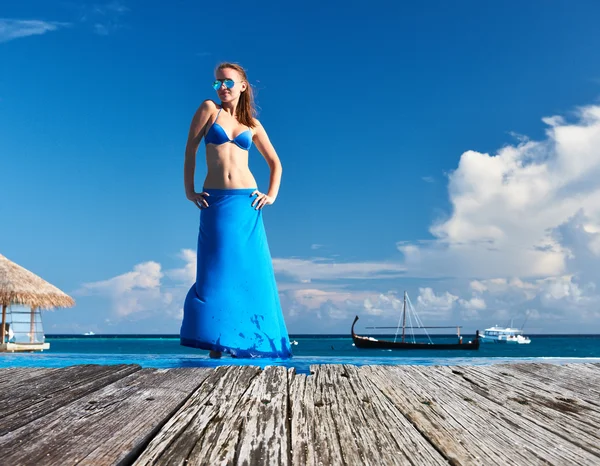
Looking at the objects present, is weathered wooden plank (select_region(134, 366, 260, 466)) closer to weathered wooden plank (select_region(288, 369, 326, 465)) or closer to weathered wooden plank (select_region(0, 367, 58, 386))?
weathered wooden plank (select_region(288, 369, 326, 465))

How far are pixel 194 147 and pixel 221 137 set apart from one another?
0.40 m

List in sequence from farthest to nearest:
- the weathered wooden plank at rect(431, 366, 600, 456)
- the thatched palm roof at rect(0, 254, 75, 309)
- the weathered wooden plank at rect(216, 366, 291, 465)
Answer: the thatched palm roof at rect(0, 254, 75, 309), the weathered wooden plank at rect(431, 366, 600, 456), the weathered wooden plank at rect(216, 366, 291, 465)

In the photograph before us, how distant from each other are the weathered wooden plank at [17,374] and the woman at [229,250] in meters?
3.44

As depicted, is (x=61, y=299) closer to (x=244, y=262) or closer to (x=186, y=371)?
(x=244, y=262)

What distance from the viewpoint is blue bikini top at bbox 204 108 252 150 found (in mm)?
6793

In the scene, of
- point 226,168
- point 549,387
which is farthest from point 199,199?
point 549,387

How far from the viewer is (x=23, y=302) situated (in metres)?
19.8

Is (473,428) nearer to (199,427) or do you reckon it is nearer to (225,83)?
(199,427)

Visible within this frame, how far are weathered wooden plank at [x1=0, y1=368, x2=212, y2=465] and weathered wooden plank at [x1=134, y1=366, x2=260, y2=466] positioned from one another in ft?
0.14

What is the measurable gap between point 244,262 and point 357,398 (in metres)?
4.57

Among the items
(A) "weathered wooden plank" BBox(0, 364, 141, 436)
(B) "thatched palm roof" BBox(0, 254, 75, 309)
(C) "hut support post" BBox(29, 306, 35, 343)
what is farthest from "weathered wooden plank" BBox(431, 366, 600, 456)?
(C) "hut support post" BBox(29, 306, 35, 343)

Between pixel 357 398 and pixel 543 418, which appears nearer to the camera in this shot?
pixel 543 418

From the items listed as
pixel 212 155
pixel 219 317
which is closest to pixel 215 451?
pixel 219 317

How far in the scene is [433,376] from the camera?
292 centimetres
